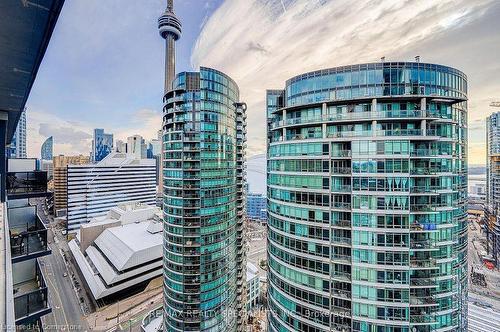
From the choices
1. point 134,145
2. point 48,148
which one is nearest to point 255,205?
point 134,145

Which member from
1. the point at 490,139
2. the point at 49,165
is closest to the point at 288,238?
the point at 490,139

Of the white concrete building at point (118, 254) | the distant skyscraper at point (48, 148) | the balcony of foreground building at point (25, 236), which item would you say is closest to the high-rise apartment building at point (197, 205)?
the balcony of foreground building at point (25, 236)

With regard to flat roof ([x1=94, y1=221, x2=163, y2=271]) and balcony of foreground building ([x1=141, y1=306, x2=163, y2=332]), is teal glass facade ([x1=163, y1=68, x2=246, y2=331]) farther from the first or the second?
flat roof ([x1=94, y1=221, x2=163, y2=271])

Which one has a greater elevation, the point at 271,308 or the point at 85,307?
the point at 271,308

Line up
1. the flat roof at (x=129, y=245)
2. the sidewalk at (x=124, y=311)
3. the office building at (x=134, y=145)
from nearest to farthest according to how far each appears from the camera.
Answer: the sidewalk at (x=124, y=311) < the flat roof at (x=129, y=245) < the office building at (x=134, y=145)

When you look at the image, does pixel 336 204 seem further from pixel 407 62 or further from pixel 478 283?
pixel 478 283

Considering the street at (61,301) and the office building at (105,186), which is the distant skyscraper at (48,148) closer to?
the office building at (105,186)

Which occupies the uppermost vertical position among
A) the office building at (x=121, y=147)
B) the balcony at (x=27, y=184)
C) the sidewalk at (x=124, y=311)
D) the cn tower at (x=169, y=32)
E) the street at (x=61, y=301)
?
the cn tower at (x=169, y=32)

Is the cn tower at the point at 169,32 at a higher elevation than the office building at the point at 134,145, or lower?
higher
